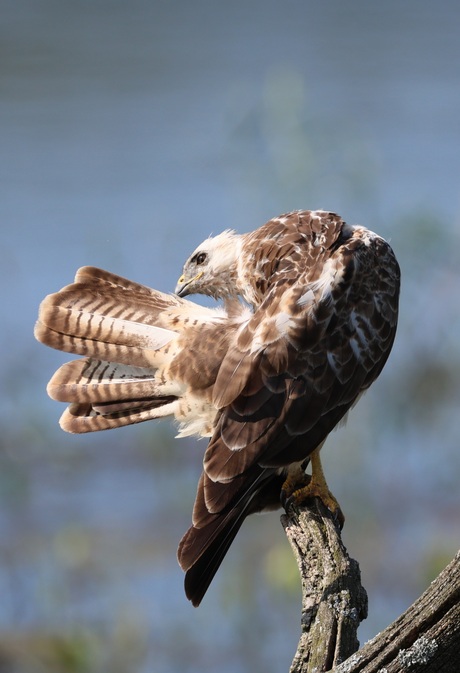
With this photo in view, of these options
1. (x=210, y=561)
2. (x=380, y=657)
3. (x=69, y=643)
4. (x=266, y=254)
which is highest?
(x=266, y=254)

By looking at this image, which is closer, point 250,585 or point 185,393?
point 185,393

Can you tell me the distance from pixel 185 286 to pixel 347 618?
171cm

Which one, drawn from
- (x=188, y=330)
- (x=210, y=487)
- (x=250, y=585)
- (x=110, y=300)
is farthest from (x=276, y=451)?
(x=250, y=585)

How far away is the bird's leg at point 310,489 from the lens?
12.8 feet

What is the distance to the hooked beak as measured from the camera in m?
4.39

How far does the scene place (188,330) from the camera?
4039 millimetres

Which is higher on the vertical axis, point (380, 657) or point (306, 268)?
point (306, 268)

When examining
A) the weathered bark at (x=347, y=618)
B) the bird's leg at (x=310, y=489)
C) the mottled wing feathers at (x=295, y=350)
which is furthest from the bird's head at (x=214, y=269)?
the weathered bark at (x=347, y=618)

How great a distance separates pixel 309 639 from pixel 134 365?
1353 millimetres

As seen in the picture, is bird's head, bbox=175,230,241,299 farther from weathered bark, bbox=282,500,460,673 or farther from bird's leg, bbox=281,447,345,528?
weathered bark, bbox=282,500,460,673

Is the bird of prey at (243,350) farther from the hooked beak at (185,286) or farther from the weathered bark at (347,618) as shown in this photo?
the weathered bark at (347,618)

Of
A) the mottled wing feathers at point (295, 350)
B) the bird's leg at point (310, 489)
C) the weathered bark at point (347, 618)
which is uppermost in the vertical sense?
the mottled wing feathers at point (295, 350)

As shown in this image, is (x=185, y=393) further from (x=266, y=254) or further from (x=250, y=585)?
(x=250, y=585)

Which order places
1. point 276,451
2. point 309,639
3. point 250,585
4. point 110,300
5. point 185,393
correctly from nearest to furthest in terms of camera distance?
point 309,639 → point 276,451 → point 185,393 → point 110,300 → point 250,585
